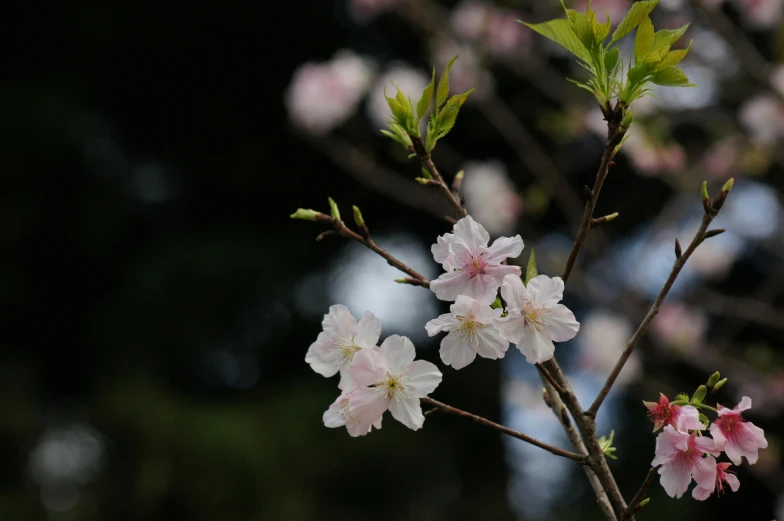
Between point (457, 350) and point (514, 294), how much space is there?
0.18ft

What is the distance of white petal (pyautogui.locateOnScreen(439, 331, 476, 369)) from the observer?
493mm

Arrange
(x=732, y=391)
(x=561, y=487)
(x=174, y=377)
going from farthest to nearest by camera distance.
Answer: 1. (x=561, y=487)
2. (x=174, y=377)
3. (x=732, y=391)

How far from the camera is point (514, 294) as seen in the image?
493mm

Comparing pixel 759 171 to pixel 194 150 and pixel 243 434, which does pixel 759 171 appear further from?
pixel 194 150

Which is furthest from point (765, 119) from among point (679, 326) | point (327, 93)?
point (327, 93)

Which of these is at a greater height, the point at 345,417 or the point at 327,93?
the point at 345,417

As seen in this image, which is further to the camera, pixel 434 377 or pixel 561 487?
pixel 561 487

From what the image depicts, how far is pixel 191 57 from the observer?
3818 mm

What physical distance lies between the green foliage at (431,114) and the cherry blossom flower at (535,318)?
12cm

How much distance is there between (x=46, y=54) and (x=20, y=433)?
79.8 inches

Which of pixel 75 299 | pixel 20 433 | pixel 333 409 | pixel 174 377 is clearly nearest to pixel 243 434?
pixel 174 377

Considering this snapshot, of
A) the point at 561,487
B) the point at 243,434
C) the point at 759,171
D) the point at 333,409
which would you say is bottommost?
the point at 561,487

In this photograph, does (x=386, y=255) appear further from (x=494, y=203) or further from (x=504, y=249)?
(x=494, y=203)

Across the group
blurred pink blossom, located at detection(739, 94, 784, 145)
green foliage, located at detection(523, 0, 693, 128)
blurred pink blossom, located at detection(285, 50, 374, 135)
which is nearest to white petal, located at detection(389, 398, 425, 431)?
green foliage, located at detection(523, 0, 693, 128)
